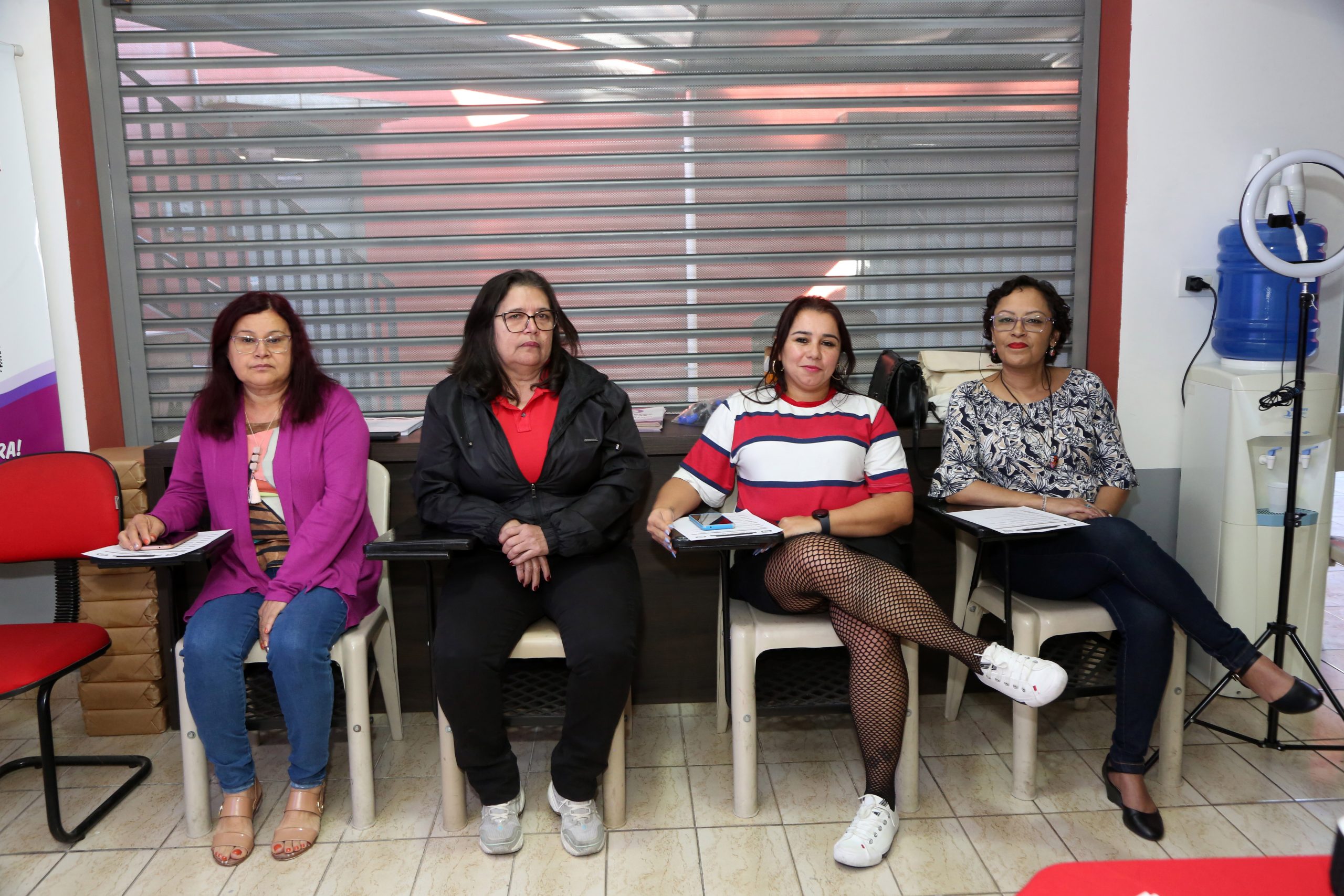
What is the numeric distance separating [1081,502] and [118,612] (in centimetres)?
282

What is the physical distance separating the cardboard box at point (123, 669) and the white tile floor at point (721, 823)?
7.8 inches

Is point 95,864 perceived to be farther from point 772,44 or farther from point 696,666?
point 772,44

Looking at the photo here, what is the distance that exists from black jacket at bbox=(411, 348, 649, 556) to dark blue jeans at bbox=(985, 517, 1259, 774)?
1164mm

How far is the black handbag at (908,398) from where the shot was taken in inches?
112

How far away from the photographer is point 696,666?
3045 millimetres

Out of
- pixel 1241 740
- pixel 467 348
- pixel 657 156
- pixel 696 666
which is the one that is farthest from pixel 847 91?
pixel 1241 740

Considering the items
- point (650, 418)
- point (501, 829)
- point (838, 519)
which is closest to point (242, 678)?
point (501, 829)

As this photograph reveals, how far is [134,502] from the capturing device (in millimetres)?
2840

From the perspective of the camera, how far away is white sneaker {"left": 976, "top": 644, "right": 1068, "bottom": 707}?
2105mm

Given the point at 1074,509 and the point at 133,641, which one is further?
the point at 133,641

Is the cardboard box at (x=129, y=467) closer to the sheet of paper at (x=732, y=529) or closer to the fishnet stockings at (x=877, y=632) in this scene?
the sheet of paper at (x=732, y=529)

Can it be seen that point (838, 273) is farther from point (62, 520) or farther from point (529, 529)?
point (62, 520)

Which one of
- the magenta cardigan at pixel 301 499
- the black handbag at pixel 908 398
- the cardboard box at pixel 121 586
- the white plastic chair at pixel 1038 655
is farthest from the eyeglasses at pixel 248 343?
the white plastic chair at pixel 1038 655

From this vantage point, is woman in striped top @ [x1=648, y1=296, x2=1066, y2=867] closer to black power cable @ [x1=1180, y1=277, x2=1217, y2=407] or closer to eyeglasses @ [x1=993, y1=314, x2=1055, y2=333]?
eyeglasses @ [x1=993, y1=314, x2=1055, y2=333]
